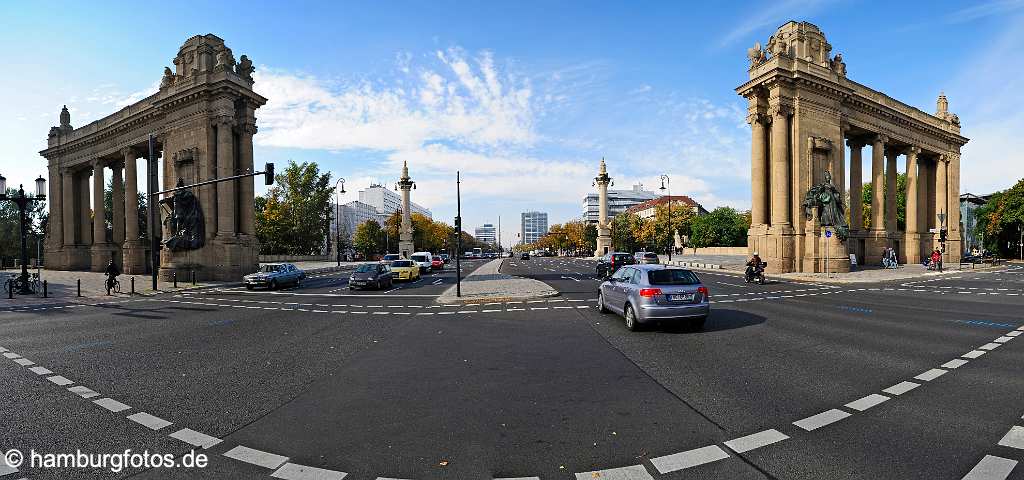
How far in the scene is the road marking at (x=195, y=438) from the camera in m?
4.37

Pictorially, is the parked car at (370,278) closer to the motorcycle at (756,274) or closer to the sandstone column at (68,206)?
the motorcycle at (756,274)

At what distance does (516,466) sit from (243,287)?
27.3 m

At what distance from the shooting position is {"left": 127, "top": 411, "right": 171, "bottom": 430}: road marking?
4.84 m

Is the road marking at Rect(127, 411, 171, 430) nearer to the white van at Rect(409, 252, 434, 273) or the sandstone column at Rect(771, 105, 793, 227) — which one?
the white van at Rect(409, 252, 434, 273)

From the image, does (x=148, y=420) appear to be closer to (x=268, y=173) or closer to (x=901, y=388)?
(x=901, y=388)

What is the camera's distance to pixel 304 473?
3.72 meters

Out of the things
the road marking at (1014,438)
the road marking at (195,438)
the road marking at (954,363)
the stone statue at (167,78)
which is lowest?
the road marking at (954,363)

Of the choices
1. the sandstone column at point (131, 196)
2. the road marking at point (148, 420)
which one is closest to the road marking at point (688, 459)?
the road marking at point (148, 420)

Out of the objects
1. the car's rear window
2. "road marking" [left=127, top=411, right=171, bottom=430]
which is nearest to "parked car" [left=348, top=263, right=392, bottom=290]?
the car's rear window

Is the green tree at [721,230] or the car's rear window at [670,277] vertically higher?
the green tree at [721,230]

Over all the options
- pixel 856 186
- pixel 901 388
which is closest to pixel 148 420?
pixel 901 388

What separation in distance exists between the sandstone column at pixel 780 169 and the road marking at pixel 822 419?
3269cm

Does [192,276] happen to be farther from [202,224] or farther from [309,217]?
[309,217]

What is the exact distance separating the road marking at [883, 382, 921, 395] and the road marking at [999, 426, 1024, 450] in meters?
1.20
